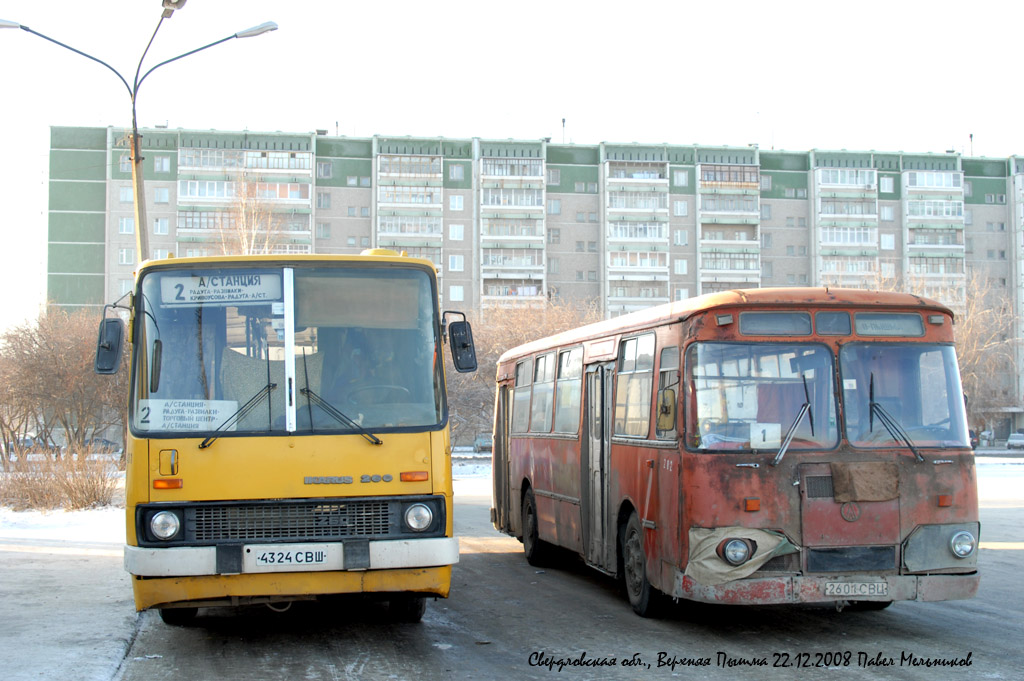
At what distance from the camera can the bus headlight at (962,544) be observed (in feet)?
26.8

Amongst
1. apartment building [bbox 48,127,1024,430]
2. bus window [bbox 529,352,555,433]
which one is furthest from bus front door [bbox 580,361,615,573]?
apartment building [bbox 48,127,1024,430]

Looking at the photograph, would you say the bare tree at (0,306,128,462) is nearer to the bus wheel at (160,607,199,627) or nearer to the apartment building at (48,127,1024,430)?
the bus wheel at (160,607,199,627)

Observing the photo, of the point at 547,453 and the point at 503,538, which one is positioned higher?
the point at 547,453

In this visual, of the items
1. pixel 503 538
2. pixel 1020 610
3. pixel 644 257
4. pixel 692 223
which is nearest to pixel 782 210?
pixel 692 223

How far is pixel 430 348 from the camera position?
8062mm

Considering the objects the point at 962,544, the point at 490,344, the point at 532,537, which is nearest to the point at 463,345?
the point at 962,544

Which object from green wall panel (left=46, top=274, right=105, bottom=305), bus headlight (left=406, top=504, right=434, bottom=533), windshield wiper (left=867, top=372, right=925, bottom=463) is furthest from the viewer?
green wall panel (left=46, top=274, right=105, bottom=305)

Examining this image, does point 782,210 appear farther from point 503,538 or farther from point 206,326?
point 206,326

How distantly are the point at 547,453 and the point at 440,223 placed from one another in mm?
71823

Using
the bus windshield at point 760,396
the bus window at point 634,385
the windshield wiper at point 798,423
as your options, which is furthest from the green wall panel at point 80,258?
the windshield wiper at point 798,423

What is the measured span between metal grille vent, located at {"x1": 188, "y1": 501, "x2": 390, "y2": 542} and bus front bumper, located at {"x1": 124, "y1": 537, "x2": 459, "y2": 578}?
0.30ft

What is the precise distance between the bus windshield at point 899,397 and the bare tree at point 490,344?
139 feet

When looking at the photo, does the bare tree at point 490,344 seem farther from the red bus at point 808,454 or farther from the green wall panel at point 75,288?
the red bus at point 808,454

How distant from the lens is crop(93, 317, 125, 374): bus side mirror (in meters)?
7.93
